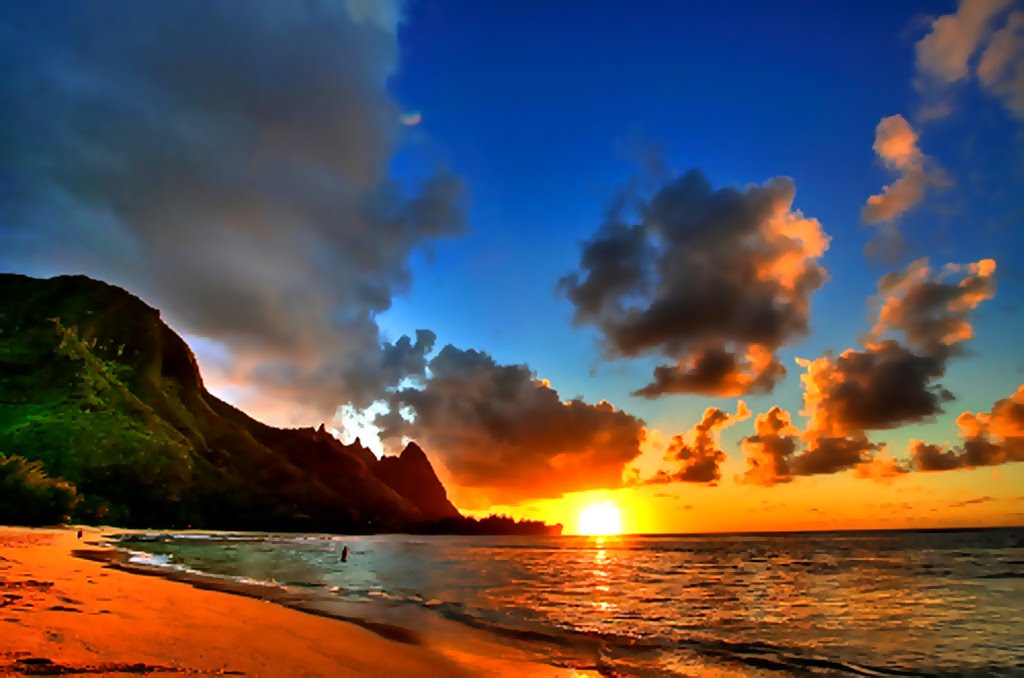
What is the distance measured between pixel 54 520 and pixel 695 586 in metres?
91.6

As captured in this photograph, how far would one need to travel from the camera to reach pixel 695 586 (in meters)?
39.2

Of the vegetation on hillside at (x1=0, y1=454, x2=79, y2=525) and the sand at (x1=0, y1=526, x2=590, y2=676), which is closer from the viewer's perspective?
the sand at (x1=0, y1=526, x2=590, y2=676)

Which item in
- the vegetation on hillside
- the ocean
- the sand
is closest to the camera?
the sand

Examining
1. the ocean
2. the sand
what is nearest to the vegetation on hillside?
the ocean

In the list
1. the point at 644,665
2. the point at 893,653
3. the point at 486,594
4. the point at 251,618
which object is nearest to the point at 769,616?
the point at 893,653

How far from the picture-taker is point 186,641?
10328 mm

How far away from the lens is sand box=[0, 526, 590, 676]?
26.1ft

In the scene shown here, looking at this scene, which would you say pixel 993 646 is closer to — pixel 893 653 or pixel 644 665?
pixel 893 653

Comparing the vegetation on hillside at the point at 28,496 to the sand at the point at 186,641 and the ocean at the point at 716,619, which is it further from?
the sand at the point at 186,641

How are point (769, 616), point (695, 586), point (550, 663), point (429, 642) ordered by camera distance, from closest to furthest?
1. point (550, 663)
2. point (429, 642)
3. point (769, 616)
4. point (695, 586)

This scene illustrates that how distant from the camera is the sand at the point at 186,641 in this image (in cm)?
797

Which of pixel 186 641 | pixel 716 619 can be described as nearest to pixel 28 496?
pixel 186 641

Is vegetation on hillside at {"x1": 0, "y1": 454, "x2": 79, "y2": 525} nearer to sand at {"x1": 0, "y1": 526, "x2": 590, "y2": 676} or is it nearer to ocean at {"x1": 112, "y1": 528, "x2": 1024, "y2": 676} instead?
ocean at {"x1": 112, "y1": 528, "x2": 1024, "y2": 676}

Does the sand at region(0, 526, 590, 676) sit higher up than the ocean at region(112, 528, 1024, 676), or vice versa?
the sand at region(0, 526, 590, 676)
